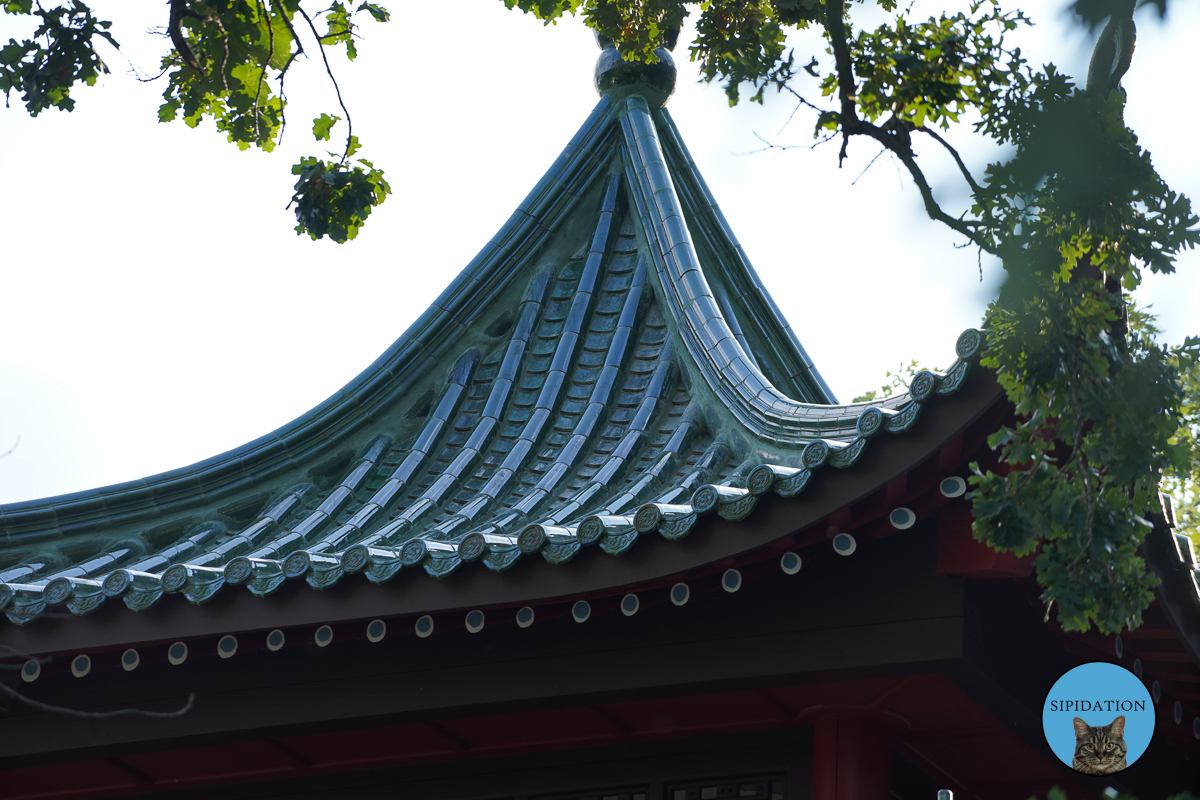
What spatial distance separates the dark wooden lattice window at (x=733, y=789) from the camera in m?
5.00

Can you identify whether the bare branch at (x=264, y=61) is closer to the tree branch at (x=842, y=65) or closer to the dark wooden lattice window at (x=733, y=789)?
the tree branch at (x=842, y=65)

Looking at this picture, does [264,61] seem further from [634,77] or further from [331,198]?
[634,77]

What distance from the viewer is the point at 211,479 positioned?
21.5ft

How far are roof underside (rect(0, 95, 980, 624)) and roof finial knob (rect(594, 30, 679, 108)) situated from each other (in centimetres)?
16

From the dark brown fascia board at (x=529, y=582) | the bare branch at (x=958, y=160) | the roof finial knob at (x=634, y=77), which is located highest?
the roof finial knob at (x=634, y=77)

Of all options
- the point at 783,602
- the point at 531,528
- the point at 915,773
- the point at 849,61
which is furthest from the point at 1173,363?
the point at 915,773

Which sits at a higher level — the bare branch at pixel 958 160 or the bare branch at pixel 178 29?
the bare branch at pixel 178 29

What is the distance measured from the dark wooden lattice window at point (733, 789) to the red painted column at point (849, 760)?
0.67 feet

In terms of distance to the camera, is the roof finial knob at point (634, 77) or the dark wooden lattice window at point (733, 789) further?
the roof finial knob at point (634, 77)

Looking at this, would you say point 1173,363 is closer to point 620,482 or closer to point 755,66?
point 755,66

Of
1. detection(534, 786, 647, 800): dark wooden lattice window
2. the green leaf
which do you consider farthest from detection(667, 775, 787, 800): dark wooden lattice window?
the green leaf

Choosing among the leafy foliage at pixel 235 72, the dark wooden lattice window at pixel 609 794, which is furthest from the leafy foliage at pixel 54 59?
the dark wooden lattice window at pixel 609 794

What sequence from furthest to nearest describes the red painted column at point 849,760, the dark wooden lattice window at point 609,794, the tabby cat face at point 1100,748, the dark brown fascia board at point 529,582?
the dark wooden lattice window at point 609,794
the tabby cat face at point 1100,748
the red painted column at point 849,760
the dark brown fascia board at point 529,582

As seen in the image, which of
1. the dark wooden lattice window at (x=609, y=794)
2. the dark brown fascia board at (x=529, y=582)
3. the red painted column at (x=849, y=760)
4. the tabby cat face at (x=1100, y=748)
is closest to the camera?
the dark brown fascia board at (x=529, y=582)
